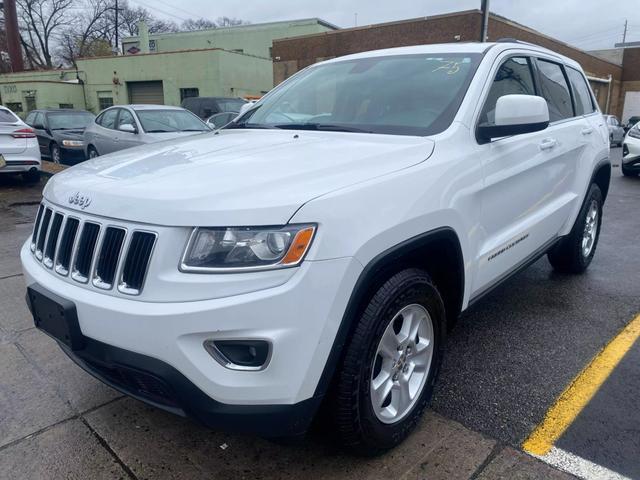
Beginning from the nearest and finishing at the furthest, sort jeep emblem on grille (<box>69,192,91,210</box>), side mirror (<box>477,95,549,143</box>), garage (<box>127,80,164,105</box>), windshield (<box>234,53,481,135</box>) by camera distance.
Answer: jeep emblem on grille (<box>69,192,91,210</box>) < side mirror (<box>477,95,549,143</box>) < windshield (<box>234,53,481,135</box>) < garage (<box>127,80,164,105</box>)

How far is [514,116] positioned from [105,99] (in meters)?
33.8

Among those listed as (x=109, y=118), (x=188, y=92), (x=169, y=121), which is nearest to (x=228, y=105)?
(x=109, y=118)

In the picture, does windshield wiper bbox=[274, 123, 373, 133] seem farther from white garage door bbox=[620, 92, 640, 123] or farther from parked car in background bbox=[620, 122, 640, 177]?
white garage door bbox=[620, 92, 640, 123]

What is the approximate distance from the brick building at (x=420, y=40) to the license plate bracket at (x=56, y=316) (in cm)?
2162

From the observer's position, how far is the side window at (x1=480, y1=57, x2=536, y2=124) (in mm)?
3064

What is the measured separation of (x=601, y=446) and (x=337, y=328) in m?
1.49

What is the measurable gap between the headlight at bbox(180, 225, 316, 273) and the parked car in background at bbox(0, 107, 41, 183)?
8.76m

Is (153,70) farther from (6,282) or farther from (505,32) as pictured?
(6,282)

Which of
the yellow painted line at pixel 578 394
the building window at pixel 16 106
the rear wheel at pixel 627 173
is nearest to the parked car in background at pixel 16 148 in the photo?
the yellow painted line at pixel 578 394

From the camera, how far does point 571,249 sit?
4.56m

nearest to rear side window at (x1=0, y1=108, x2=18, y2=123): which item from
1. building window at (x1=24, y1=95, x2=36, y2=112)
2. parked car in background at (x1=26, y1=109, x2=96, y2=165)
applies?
parked car in background at (x1=26, y1=109, x2=96, y2=165)

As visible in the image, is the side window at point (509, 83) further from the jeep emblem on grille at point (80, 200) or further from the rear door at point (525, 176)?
the jeep emblem on grille at point (80, 200)

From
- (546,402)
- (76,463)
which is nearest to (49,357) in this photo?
(76,463)

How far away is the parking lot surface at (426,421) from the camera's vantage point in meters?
2.37
